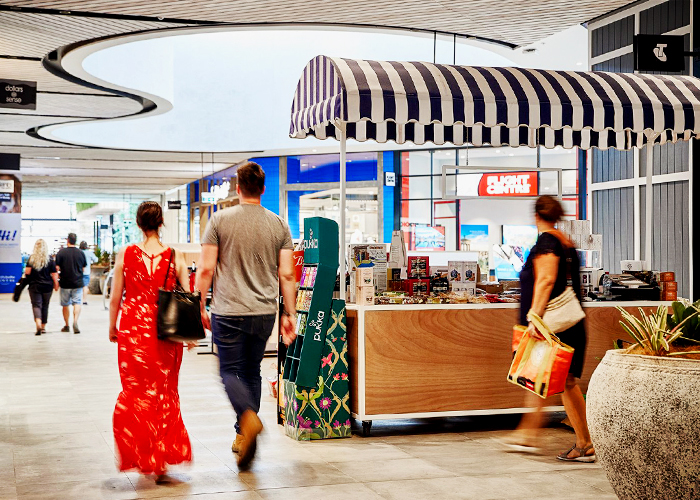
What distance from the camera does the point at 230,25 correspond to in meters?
9.42

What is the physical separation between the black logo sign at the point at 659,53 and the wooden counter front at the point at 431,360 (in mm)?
2495

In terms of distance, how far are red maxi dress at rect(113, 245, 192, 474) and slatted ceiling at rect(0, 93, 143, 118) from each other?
9.31 meters

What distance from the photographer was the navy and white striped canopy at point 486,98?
19.8 ft

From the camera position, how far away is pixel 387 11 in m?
9.06

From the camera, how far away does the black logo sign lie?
750cm

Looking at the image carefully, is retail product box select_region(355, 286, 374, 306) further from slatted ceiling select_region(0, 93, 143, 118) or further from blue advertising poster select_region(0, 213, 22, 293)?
blue advertising poster select_region(0, 213, 22, 293)

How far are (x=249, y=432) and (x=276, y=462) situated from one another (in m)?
0.55

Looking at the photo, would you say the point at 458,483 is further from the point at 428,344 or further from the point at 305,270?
the point at 305,270

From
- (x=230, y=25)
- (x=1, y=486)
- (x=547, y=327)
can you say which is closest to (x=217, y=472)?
(x=1, y=486)

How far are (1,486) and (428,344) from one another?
2.94m

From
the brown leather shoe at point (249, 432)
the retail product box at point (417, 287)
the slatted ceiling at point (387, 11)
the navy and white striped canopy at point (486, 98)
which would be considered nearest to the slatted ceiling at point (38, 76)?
the slatted ceiling at point (387, 11)

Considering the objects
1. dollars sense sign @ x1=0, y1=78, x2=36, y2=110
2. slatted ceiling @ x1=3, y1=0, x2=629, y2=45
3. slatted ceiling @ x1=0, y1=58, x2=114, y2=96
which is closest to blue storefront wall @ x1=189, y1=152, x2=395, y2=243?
slatted ceiling @ x1=0, y1=58, x2=114, y2=96

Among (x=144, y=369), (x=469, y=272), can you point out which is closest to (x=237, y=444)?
(x=144, y=369)

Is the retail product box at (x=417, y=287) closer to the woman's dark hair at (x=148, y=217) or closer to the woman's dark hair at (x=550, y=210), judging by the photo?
the woman's dark hair at (x=550, y=210)
